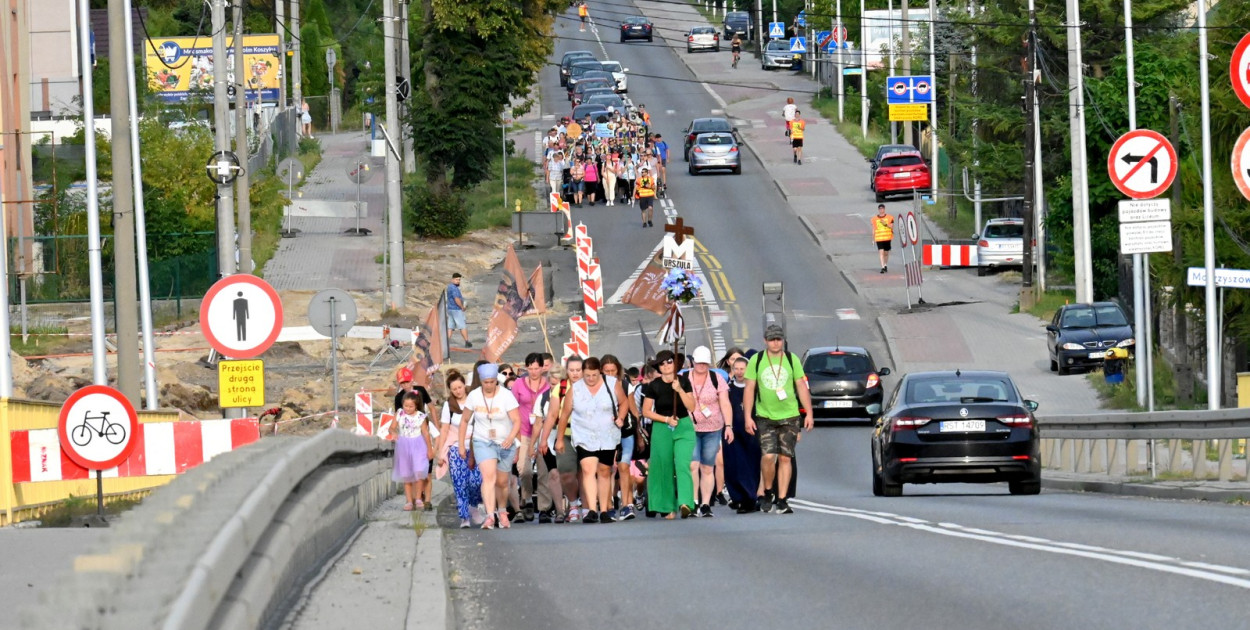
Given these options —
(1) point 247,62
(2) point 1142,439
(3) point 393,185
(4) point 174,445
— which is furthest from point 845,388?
(1) point 247,62

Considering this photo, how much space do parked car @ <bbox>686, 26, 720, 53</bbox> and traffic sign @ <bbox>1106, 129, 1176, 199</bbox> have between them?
3440 inches

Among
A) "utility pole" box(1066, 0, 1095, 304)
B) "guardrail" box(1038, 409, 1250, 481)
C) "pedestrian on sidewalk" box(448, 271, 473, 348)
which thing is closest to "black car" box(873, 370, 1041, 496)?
"guardrail" box(1038, 409, 1250, 481)

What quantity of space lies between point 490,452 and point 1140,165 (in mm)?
10243

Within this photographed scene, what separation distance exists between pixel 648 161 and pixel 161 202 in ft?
53.8

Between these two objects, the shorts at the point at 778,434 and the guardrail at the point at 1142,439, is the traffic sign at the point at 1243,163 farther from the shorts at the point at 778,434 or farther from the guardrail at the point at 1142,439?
the shorts at the point at 778,434

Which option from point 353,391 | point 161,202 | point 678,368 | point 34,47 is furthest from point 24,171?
point 678,368

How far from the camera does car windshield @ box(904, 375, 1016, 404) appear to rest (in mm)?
20562

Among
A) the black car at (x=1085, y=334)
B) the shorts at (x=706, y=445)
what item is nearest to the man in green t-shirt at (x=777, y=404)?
the shorts at (x=706, y=445)

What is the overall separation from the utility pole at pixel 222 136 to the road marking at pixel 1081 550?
12.2 metres

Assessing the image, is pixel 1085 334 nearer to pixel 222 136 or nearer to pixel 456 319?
pixel 456 319

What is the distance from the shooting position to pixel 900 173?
207 feet

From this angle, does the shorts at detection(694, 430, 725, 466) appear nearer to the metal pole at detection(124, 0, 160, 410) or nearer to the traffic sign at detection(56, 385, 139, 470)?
the traffic sign at detection(56, 385, 139, 470)

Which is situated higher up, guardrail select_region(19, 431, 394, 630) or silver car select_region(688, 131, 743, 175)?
silver car select_region(688, 131, 743, 175)

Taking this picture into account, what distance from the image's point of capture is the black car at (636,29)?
4395 inches
